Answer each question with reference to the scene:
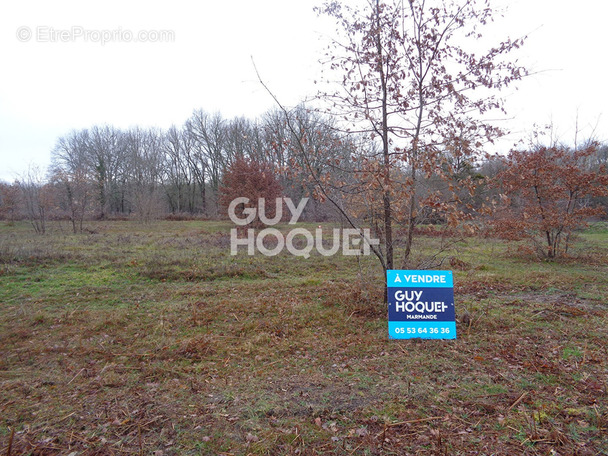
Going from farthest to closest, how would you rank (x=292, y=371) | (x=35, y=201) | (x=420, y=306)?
1. (x=35, y=201)
2. (x=420, y=306)
3. (x=292, y=371)

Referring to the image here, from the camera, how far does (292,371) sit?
11.9 ft

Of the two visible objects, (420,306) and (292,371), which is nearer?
(292,371)

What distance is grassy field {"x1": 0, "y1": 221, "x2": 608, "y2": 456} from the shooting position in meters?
2.40

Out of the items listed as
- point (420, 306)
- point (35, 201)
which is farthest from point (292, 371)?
point (35, 201)

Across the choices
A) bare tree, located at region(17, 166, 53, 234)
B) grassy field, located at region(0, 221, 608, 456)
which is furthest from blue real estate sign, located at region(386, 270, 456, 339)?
bare tree, located at region(17, 166, 53, 234)

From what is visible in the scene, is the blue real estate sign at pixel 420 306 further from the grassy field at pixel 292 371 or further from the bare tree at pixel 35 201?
the bare tree at pixel 35 201

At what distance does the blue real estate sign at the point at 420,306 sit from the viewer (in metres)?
4.22

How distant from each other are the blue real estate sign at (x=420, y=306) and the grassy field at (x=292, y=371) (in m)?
0.19

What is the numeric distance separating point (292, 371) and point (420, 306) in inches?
70.1

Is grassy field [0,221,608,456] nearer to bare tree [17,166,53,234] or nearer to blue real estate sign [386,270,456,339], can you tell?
blue real estate sign [386,270,456,339]

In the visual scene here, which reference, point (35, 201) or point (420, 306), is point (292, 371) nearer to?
point (420, 306)

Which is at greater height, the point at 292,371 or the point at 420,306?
the point at 420,306

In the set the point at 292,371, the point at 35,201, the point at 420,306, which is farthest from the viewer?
the point at 35,201

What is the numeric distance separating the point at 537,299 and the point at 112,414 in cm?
629
